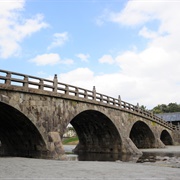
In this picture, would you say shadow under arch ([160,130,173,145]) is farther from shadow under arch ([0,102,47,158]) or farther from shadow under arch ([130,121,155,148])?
shadow under arch ([0,102,47,158])

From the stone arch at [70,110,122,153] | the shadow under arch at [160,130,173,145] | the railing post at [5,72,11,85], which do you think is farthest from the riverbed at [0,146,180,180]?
the shadow under arch at [160,130,173,145]

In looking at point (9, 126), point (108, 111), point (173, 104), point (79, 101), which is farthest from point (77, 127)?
point (173, 104)

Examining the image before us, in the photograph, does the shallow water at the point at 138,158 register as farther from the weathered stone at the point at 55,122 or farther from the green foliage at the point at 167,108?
the green foliage at the point at 167,108

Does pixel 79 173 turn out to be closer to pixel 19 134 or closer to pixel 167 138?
pixel 19 134

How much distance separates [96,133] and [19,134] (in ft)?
42.6

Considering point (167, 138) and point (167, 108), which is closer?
point (167, 138)

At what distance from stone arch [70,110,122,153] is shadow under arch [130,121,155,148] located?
9.93m

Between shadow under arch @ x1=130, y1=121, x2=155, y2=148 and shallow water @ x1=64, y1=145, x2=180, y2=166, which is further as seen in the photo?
shadow under arch @ x1=130, y1=121, x2=155, y2=148

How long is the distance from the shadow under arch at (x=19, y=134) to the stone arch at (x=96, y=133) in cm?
846

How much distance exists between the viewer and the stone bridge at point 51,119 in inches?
697

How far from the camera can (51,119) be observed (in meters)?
19.7

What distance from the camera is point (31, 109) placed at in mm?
18125

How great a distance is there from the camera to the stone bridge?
58.1ft

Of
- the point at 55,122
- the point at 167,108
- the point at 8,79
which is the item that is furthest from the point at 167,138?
the point at 167,108
